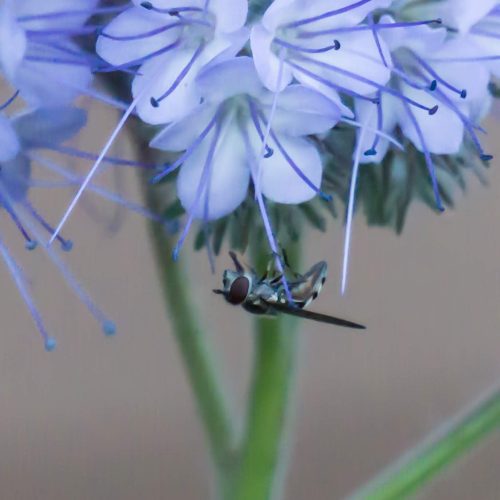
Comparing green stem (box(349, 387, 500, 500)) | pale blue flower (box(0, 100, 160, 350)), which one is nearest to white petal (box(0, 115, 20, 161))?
pale blue flower (box(0, 100, 160, 350))

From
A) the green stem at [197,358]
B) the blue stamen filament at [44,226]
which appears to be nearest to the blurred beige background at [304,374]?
the green stem at [197,358]

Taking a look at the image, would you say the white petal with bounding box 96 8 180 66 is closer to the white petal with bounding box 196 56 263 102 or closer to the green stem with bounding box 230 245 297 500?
the white petal with bounding box 196 56 263 102

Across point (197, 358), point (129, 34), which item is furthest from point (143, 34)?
point (197, 358)

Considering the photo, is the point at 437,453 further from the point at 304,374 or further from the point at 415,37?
the point at 304,374

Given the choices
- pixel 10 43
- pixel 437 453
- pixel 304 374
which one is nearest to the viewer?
pixel 10 43

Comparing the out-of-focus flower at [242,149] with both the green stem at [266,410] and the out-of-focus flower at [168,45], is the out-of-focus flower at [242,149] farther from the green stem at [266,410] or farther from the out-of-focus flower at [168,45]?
the green stem at [266,410]
